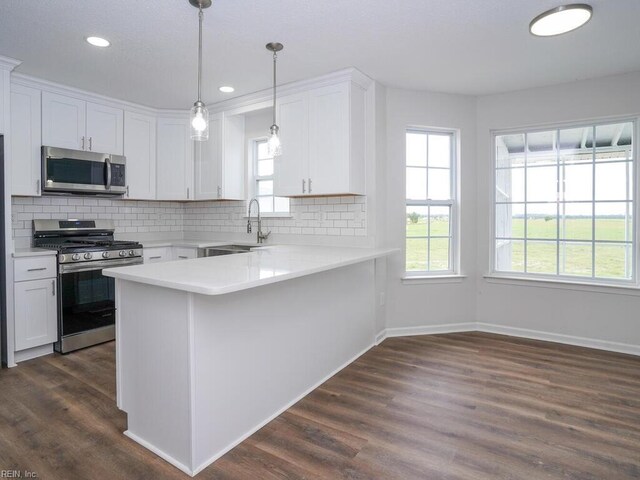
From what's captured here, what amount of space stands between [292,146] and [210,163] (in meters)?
1.29

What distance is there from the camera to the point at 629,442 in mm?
2000

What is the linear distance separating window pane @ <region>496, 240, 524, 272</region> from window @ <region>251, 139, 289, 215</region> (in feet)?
7.84

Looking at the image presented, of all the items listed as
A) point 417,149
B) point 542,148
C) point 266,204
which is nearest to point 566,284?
point 542,148

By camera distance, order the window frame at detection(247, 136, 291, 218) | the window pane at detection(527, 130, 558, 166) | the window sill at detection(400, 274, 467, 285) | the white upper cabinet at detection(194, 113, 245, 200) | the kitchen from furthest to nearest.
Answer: the window frame at detection(247, 136, 291, 218), the white upper cabinet at detection(194, 113, 245, 200), the window sill at detection(400, 274, 467, 285), the window pane at detection(527, 130, 558, 166), the kitchen

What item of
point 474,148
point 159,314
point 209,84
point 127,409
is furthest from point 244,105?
point 127,409

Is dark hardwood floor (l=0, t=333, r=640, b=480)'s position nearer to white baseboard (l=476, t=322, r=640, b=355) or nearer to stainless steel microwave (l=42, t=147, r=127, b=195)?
white baseboard (l=476, t=322, r=640, b=355)

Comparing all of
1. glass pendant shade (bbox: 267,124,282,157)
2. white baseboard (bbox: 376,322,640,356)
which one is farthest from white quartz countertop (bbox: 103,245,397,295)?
white baseboard (bbox: 376,322,640,356)

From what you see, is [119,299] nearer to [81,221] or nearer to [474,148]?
[81,221]

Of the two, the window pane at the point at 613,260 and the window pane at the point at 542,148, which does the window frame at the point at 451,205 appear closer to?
the window pane at the point at 542,148

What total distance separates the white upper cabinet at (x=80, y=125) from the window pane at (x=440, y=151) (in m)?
3.31

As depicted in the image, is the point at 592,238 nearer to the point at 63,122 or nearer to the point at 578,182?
the point at 578,182

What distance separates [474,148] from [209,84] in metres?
2.73

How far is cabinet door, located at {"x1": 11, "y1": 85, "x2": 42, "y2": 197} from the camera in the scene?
325 cm

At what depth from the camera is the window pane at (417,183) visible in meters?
3.86
